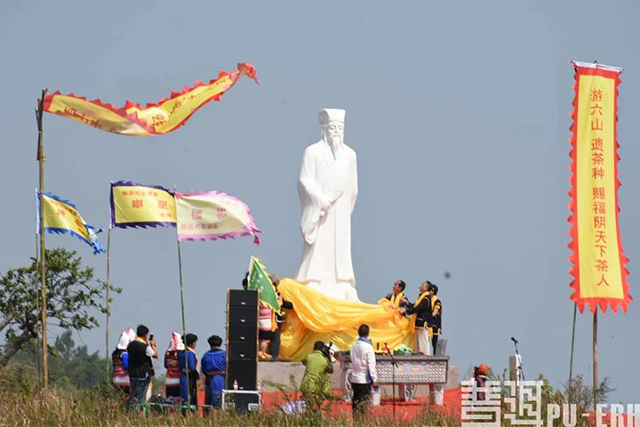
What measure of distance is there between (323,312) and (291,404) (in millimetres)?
6186

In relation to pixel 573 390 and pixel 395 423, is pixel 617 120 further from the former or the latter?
pixel 395 423

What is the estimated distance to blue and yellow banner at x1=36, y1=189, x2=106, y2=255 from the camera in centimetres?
1919

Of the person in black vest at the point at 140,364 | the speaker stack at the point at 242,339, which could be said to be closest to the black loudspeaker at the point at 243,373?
the speaker stack at the point at 242,339

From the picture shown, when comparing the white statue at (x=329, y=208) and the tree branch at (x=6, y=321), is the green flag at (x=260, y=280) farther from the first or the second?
the tree branch at (x=6, y=321)

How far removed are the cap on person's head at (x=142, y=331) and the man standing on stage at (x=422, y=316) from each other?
227 inches

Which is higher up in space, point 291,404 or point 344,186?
point 344,186

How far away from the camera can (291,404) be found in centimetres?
1716

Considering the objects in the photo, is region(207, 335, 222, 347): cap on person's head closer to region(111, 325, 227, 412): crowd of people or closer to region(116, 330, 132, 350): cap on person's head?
region(111, 325, 227, 412): crowd of people

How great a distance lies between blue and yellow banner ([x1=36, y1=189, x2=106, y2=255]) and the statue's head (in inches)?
240

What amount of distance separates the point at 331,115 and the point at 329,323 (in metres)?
3.68

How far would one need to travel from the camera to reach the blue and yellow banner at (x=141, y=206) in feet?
61.5

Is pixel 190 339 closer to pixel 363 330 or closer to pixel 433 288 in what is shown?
pixel 363 330

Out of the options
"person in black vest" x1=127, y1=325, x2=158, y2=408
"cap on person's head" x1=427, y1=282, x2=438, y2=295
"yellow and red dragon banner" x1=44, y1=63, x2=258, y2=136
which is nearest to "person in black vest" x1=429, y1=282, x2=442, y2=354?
"cap on person's head" x1=427, y1=282, x2=438, y2=295

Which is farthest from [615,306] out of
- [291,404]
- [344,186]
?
[344,186]
